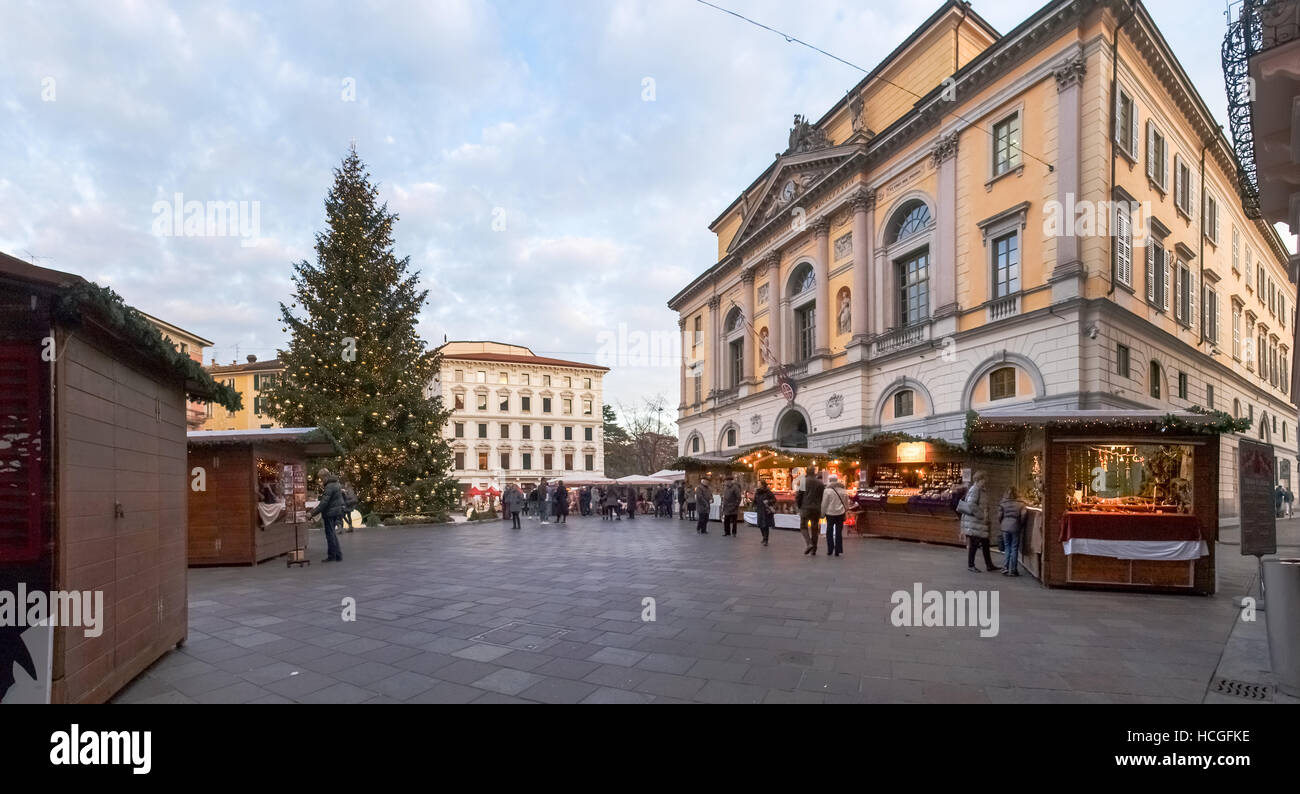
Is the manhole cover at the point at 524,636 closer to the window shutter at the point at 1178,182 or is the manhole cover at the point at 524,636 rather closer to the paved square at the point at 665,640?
the paved square at the point at 665,640

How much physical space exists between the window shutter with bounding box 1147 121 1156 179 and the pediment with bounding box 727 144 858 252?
10165 millimetres

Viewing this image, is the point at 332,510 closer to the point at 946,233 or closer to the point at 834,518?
the point at 834,518

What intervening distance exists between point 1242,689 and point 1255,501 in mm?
4338

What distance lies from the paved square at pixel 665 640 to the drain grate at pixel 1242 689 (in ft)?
0.34

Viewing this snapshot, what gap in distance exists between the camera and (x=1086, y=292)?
18.1 metres

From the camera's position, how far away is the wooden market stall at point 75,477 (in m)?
3.62

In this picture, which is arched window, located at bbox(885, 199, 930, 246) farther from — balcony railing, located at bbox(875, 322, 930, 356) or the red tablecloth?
the red tablecloth

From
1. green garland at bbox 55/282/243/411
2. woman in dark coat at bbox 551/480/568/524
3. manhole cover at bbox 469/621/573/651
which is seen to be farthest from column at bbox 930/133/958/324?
green garland at bbox 55/282/243/411

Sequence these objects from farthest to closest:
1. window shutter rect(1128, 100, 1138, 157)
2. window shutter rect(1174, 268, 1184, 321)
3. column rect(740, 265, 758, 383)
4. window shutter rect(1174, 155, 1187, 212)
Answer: column rect(740, 265, 758, 383) → window shutter rect(1174, 155, 1187, 212) → window shutter rect(1174, 268, 1184, 321) → window shutter rect(1128, 100, 1138, 157)

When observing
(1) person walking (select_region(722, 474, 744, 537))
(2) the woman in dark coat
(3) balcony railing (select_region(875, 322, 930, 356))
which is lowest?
(2) the woman in dark coat

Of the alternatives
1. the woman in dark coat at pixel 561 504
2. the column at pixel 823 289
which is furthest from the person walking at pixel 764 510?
the column at pixel 823 289

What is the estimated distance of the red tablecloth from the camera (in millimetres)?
8695

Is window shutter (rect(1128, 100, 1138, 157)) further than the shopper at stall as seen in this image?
Yes
